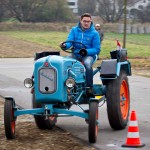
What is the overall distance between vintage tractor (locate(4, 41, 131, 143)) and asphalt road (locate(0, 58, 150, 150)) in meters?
Result: 0.27

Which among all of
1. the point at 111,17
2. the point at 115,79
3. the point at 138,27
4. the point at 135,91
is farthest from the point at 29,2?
the point at 115,79

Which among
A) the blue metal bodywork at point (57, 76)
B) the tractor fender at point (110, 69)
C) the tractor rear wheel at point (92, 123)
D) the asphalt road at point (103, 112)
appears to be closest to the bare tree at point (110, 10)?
the asphalt road at point (103, 112)

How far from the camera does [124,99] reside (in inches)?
420

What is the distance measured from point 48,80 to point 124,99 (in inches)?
75.0

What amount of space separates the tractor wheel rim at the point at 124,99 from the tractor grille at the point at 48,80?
1.69m

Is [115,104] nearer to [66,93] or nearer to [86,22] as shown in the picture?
[66,93]

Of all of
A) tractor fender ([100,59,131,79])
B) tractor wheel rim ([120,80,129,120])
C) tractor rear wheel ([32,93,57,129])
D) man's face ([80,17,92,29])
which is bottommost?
tractor rear wheel ([32,93,57,129])

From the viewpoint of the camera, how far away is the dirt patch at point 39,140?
28.8 feet

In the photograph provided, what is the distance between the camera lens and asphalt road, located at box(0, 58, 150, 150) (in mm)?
9383

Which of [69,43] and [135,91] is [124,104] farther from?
[135,91]

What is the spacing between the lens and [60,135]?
9727 millimetres

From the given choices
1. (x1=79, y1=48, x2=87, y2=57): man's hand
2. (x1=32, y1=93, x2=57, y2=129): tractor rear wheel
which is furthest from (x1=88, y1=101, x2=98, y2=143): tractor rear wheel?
(x1=79, y1=48, x2=87, y2=57): man's hand

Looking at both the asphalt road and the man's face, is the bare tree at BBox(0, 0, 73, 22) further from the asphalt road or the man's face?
the man's face

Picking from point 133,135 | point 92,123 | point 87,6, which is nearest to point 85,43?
point 92,123
